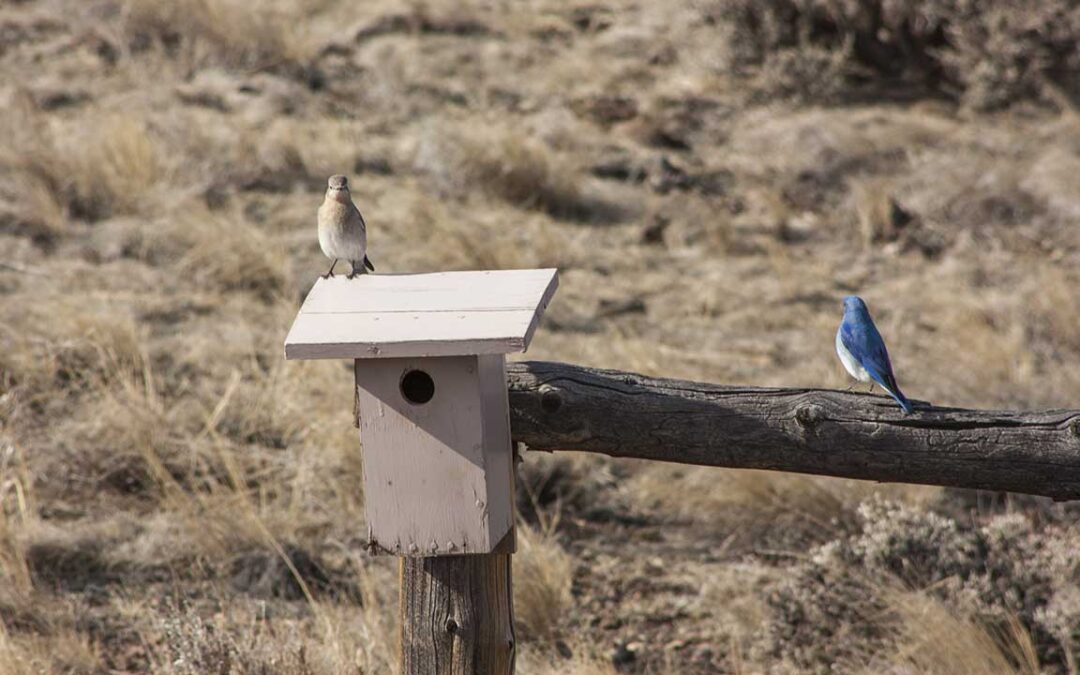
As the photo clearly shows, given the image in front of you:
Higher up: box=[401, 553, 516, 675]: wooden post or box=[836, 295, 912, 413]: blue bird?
box=[836, 295, 912, 413]: blue bird

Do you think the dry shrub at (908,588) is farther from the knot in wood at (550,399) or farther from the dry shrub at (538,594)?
the knot in wood at (550,399)

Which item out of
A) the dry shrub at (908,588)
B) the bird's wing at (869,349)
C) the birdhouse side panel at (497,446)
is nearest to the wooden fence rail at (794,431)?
the birdhouse side panel at (497,446)

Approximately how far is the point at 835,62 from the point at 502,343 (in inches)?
351

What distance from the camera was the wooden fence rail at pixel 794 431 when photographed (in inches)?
125

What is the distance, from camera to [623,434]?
11.0ft

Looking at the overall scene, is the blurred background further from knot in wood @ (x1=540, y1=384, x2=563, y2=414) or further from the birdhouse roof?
the birdhouse roof

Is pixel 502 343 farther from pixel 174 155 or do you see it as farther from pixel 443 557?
pixel 174 155

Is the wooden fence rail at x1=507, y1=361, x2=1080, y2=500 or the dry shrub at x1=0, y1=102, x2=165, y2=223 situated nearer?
the wooden fence rail at x1=507, y1=361, x2=1080, y2=500

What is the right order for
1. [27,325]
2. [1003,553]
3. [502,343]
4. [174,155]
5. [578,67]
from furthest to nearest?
[578,67] < [174,155] < [27,325] < [1003,553] < [502,343]

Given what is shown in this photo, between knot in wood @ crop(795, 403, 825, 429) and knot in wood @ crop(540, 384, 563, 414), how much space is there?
57 centimetres

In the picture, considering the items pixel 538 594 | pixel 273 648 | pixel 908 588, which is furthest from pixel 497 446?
pixel 908 588

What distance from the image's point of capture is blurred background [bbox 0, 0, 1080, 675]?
5.22 m

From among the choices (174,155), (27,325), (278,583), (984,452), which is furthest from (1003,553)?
(174,155)

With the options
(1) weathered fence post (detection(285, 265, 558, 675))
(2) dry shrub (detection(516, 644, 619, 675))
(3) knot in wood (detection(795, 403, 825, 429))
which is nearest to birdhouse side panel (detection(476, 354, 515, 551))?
(1) weathered fence post (detection(285, 265, 558, 675))
